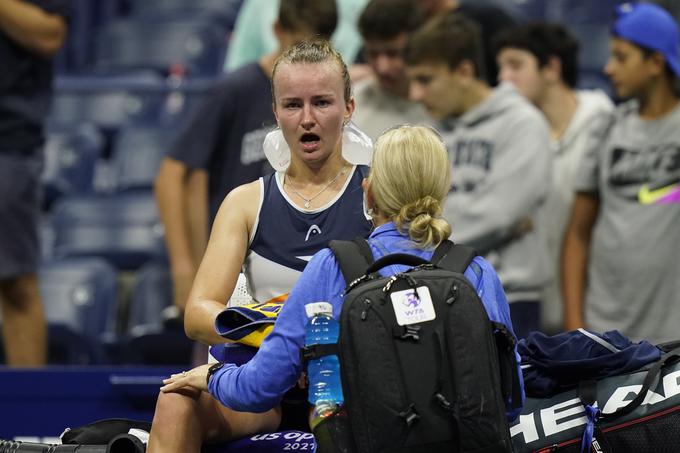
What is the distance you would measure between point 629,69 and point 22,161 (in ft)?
8.56

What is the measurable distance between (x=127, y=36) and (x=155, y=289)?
329 cm

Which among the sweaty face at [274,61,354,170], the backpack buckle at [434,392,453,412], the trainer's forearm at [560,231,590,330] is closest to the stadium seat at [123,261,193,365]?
the trainer's forearm at [560,231,590,330]

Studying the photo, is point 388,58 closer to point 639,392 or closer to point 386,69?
point 386,69

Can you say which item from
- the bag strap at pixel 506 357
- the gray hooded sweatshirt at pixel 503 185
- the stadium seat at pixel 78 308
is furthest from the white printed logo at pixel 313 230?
Answer: the stadium seat at pixel 78 308

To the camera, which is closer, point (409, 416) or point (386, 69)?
point (409, 416)

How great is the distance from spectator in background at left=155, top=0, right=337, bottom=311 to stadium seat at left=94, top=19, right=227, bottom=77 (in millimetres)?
3732

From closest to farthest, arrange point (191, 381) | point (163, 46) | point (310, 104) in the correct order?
point (191, 381) < point (310, 104) < point (163, 46)

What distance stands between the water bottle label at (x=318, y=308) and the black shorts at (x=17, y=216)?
262 cm

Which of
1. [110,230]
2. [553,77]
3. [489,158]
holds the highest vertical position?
[553,77]

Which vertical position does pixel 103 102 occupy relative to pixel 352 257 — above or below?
above

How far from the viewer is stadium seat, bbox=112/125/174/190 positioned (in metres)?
8.13

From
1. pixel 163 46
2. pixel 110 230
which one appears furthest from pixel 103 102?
pixel 110 230

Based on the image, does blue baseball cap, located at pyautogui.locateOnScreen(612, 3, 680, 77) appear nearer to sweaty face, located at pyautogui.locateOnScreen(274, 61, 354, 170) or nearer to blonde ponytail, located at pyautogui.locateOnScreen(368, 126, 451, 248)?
sweaty face, located at pyautogui.locateOnScreen(274, 61, 354, 170)

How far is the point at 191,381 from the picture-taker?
3549 mm
